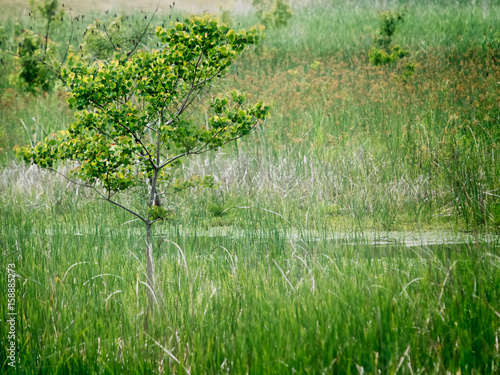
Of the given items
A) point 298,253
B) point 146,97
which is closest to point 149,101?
point 146,97

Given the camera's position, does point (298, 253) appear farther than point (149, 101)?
Yes

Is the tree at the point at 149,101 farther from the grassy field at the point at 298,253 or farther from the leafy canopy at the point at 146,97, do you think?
the grassy field at the point at 298,253

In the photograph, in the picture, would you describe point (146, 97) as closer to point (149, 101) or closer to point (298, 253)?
point (149, 101)

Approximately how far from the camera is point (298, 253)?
2857 millimetres

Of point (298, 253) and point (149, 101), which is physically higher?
point (149, 101)

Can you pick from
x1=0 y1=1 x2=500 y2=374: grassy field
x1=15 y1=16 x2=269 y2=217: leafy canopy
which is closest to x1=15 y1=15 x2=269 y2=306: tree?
x1=15 y1=16 x2=269 y2=217: leafy canopy

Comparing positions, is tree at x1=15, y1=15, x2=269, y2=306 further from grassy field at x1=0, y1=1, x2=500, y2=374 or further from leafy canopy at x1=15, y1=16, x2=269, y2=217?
grassy field at x1=0, y1=1, x2=500, y2=374

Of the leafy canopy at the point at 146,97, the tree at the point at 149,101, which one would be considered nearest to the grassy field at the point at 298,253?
the tree at the point at 149,101

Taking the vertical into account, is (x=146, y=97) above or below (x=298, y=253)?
above

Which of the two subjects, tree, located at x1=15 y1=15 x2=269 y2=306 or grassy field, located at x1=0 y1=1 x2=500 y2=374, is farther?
tree, located at x1=15 y1=15 x2=269 y2=306

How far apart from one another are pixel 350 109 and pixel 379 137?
1.10 metres

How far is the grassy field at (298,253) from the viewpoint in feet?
5.90

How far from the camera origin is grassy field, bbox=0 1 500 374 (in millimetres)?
1800

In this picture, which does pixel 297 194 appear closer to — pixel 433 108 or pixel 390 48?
pixel 433 108
